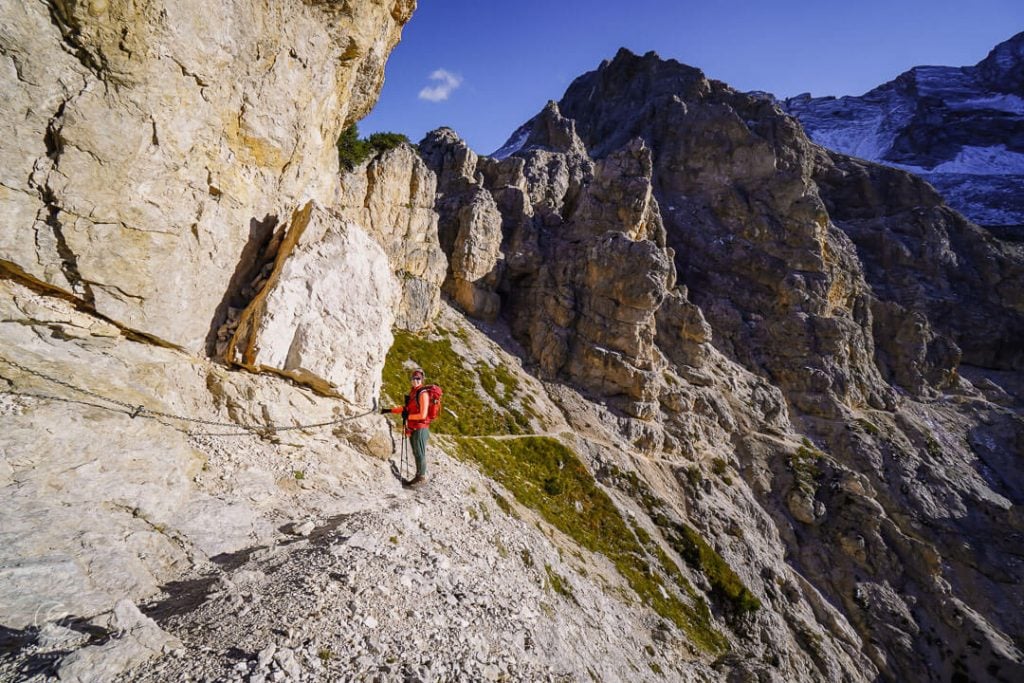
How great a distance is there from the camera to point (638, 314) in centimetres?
5825

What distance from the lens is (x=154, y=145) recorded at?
43.6 feet

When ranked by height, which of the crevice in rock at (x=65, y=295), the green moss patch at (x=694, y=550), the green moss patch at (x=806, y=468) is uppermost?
the crevice in rock at (x=65, y=295)

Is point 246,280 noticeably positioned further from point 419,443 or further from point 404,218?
point 404,218

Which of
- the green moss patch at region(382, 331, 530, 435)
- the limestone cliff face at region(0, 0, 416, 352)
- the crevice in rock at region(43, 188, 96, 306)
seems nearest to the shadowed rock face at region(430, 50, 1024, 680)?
the green moss patch at region(382, 331, 530, 435)

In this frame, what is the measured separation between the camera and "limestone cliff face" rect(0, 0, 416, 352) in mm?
11320

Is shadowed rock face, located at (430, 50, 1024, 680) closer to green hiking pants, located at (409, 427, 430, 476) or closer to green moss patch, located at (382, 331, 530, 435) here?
green moss patch, located at (382, 331, 530, 435)

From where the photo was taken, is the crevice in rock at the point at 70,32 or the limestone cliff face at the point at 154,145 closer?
the limestone cliff face at the point at 154,145

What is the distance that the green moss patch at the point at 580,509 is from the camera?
3347 centimetres

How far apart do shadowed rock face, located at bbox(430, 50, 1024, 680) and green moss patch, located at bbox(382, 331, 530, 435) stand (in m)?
11.3

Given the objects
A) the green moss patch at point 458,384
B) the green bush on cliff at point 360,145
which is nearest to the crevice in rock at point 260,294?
the green moss patch at point 458,384

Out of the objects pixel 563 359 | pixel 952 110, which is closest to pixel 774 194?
pixel 563 359

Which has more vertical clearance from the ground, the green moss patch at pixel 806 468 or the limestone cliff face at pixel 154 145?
the limestone cliff face at pixel 154 145

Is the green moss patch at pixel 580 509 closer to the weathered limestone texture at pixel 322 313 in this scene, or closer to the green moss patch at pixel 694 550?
the green moss patch at pixel 694 550

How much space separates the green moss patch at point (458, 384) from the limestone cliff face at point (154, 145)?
2051 centimetres
